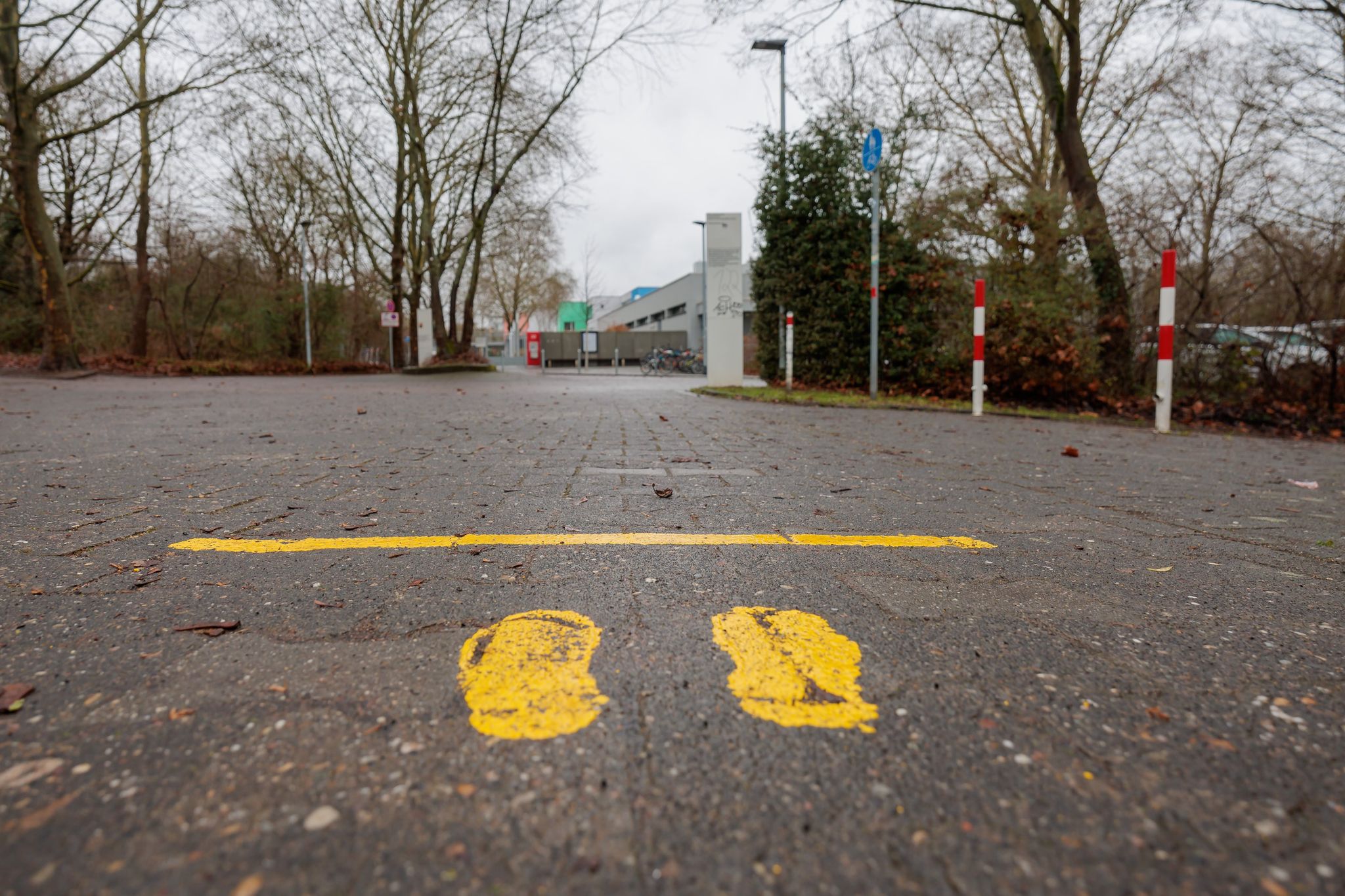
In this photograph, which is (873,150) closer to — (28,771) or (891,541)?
(891,541)

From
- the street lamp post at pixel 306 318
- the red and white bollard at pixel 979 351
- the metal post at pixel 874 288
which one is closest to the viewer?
A: the red and white bollard at pixel 979 351

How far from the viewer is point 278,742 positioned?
1292mm

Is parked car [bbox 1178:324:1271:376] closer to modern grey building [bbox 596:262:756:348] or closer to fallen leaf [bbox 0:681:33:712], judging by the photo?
fallen leaf [bbox 0:681:33:712]

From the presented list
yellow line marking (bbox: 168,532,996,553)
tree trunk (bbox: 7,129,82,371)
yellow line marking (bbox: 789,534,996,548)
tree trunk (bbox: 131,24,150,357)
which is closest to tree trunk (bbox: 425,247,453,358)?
tree trunk (bbox: 131,24,150,357)

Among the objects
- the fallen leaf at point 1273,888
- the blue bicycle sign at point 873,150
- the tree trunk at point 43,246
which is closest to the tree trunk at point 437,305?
the tree trunk at point 43,246

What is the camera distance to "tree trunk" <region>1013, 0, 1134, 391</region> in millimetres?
10086

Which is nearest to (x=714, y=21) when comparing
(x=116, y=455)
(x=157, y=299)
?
(x=116, y=455)

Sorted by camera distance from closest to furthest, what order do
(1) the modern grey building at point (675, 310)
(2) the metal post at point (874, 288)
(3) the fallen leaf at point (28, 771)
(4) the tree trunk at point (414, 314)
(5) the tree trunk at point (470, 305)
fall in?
(3) the fallen leaf at point (28, 771), (2) the metal post at point (874, 288), (4) the tree trunk at point (414, 314), (5) the tree trunk at point (470, 305), (1) the modern grey building at point (675, 310)

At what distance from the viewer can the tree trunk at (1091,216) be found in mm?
10086

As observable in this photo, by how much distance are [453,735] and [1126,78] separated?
20.2 m

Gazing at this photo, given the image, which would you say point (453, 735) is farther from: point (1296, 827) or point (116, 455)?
point (116, 455)

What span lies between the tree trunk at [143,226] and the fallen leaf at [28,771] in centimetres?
2533

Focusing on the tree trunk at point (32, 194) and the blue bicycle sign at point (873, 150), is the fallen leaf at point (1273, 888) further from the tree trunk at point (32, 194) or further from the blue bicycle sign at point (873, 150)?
the tree trunk at point (32, 194)

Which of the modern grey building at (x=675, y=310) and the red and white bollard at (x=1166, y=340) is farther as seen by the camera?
the modern grey building at (x=675, y=310)
